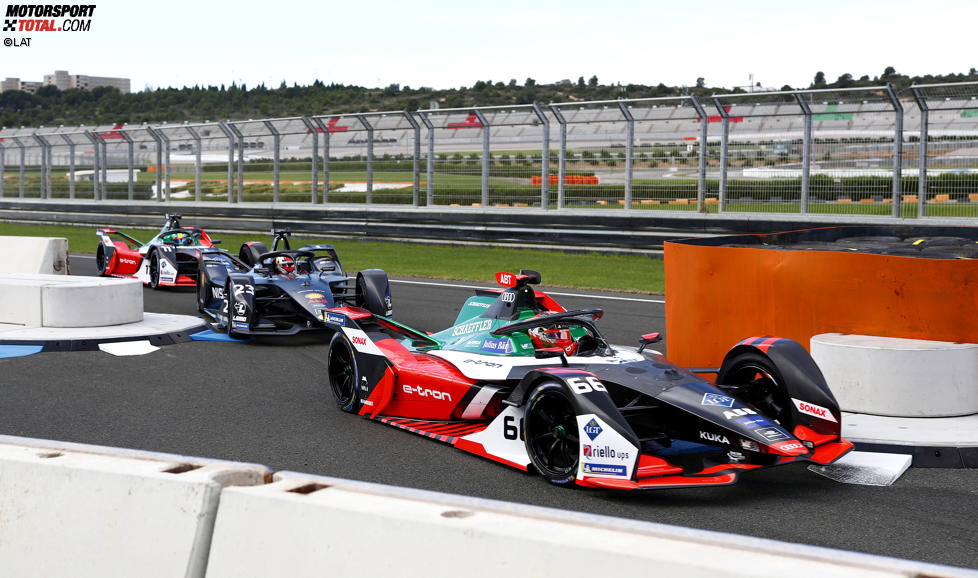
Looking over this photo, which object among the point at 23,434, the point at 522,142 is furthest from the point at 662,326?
the point at 522,142

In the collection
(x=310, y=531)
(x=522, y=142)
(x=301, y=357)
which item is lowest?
(x=301, y=357)

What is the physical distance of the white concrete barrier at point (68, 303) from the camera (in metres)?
11.3

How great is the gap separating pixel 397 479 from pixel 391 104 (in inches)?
3748

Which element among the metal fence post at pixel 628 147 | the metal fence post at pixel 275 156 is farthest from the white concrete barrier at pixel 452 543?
the metal fence post at pixel 275 156

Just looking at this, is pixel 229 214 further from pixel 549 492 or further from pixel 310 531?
pixel 310 531

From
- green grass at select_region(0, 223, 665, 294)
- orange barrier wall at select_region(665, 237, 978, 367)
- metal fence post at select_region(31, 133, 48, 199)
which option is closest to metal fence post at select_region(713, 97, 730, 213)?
green grass at select_region(0, 223, 665, 294)

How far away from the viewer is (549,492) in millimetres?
5832

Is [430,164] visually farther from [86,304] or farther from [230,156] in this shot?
[86,304]

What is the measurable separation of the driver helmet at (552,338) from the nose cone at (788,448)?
1.98 meters

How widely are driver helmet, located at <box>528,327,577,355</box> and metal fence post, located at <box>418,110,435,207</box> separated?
655 inches

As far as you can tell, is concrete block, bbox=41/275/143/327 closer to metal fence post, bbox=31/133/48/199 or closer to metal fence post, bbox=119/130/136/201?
metal fence post, bbox=119/130/136/201

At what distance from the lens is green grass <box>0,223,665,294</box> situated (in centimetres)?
1641

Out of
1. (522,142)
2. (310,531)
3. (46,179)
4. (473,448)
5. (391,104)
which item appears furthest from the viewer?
(391,104)

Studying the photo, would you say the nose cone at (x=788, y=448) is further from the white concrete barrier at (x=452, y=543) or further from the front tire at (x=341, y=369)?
the front tire at (x=341, y=369)
